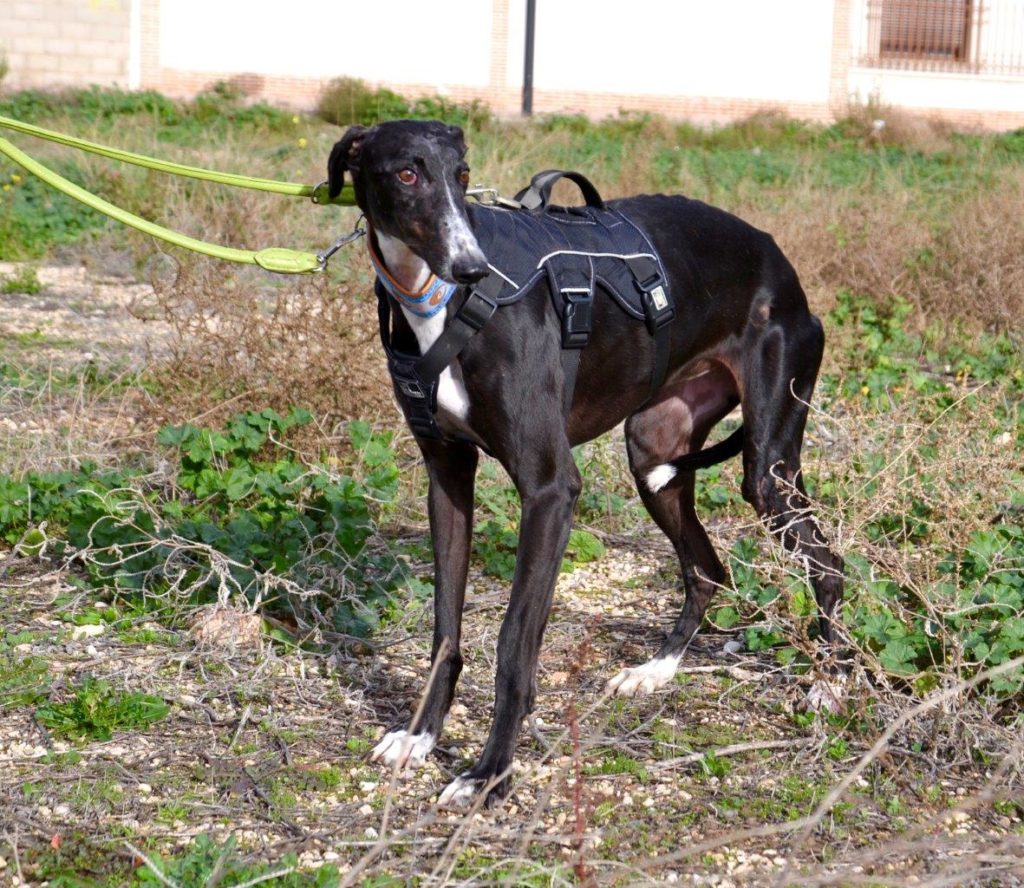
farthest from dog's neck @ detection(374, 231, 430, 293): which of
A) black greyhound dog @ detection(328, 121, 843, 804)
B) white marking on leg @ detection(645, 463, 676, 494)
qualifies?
white marking on leg @ detection(645, 463, 676, 494)

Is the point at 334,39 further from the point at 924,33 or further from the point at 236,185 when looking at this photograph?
the point at 236,185

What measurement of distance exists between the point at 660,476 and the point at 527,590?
3.11ft

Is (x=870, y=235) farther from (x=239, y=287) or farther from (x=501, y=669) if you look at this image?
(x=501, y=669)

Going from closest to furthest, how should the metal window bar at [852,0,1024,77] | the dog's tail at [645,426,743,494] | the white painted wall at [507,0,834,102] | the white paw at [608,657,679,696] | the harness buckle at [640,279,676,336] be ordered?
1. the harness buckle at [640,279,676,336]
2. the white paw at [608,657,679,696]
3. the dog's tail at [645,426,743,494]
4. the white painted wall at [507,0,834,102]
5. the metal window bar at [852,0,1024,77]

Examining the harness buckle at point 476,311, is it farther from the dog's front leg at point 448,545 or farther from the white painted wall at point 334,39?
the white painted wall at point 334,39

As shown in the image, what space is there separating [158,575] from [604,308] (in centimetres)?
175

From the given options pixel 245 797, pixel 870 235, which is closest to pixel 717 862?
Result: pixel 245 797

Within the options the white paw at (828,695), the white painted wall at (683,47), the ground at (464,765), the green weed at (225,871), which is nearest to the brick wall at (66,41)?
the white painted wall at (683,47)

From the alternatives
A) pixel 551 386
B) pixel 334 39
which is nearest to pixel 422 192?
pixel 551 386

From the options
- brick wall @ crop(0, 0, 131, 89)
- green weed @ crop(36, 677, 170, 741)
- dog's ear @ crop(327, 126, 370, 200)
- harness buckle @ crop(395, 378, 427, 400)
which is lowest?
green weed @ crop(36, 677, 170, 741)

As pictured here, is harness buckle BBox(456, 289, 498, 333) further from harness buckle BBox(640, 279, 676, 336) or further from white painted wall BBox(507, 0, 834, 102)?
white painted wall BBox(507, 0, 834, 102)

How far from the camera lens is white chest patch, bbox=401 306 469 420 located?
332 cm

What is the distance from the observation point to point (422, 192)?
3.20 m

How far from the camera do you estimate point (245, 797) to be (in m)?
3.24
